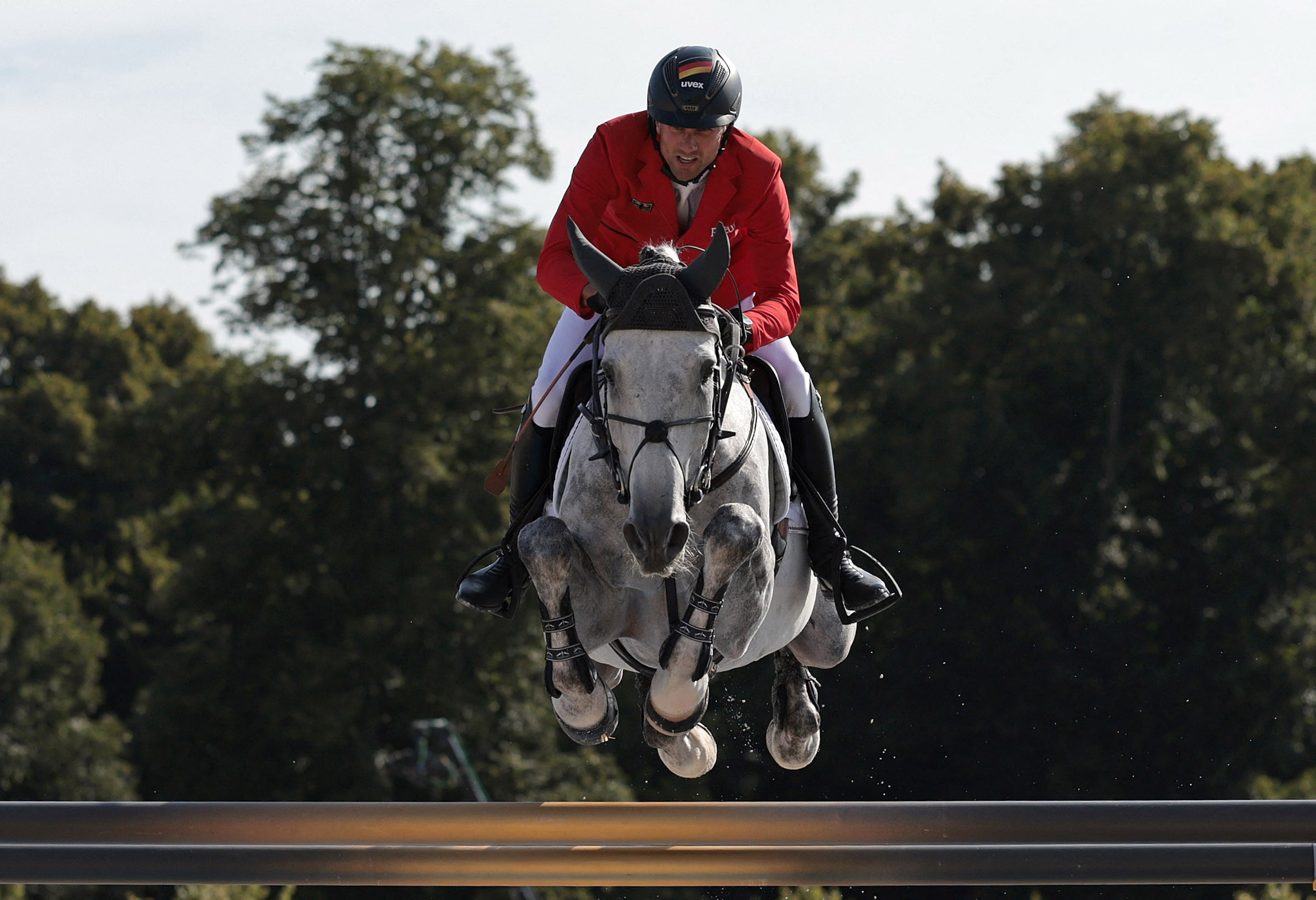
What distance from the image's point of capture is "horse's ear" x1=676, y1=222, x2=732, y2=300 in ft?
17.7

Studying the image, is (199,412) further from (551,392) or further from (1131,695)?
(551,392)

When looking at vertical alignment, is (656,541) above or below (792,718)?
above

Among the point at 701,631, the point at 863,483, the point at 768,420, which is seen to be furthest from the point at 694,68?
the point at 863,483

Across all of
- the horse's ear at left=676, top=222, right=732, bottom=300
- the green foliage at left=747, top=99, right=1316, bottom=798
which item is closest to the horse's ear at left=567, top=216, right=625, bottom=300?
the horse's ear at left=676, top=222, right=732, bottom=300

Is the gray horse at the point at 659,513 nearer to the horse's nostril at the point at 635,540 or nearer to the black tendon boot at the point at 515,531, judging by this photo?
the horse's nostril at the point at 635,540

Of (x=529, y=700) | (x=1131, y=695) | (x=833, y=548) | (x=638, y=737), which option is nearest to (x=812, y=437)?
(x=833, y=548)

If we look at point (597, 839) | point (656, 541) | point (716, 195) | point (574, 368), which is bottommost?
point (597, 839)

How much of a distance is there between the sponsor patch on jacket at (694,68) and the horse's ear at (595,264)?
2.53ft

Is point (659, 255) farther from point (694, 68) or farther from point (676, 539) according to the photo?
point (676, 539)

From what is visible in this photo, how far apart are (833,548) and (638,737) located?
57.0 feet

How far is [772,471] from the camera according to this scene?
616 cm

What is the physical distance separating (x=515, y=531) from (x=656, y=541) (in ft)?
4.75

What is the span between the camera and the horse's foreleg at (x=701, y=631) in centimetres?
542

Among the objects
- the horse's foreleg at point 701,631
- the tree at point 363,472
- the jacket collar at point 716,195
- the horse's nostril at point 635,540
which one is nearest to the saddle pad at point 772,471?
the horse's foreleg at point 701,631
